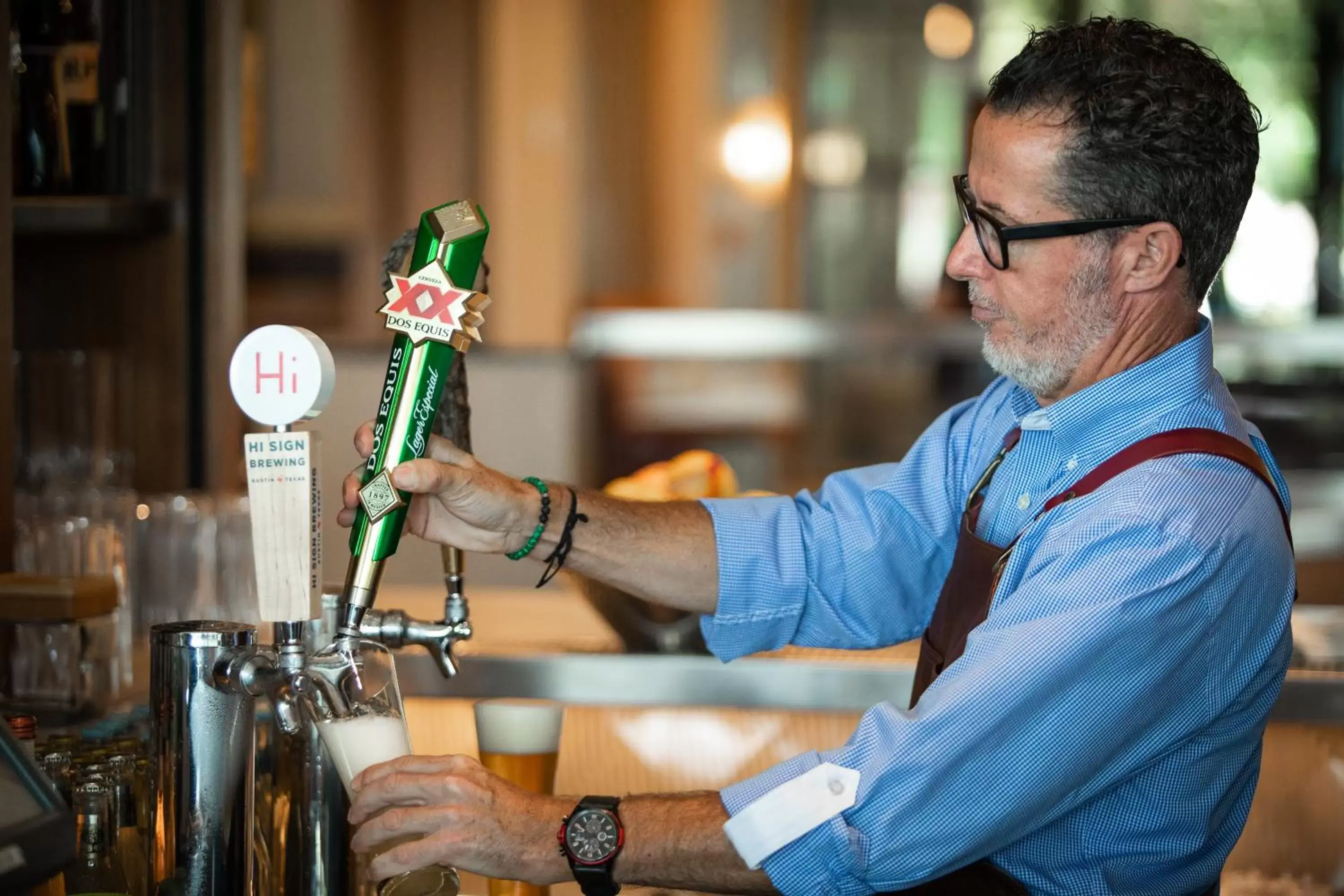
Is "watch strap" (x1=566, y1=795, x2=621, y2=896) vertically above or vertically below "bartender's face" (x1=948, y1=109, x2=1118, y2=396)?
below

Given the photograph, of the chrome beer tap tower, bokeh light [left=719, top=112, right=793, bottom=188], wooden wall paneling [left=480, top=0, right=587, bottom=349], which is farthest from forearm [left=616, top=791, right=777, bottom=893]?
bokeh light [left=719, top=112, right=793, bottom=188]

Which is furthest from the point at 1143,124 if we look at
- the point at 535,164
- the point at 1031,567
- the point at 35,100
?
the point at 535,164

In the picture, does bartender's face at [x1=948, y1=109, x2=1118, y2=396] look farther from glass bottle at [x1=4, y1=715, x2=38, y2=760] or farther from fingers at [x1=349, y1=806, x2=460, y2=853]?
glass bottle at [x1=4, y1=715, x2=38, y2=760]

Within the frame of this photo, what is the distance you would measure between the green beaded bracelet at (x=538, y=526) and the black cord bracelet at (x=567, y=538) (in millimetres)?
22

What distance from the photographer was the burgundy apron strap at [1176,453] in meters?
1.22

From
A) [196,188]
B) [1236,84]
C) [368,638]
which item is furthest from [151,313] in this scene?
[1236,84]

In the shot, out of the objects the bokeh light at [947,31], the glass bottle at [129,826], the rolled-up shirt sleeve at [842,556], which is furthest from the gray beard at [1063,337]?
the bokeh light at [947,31]

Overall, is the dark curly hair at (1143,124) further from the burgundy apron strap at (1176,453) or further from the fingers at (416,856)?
the fingers at (416,856)

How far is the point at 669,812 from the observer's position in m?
1.11

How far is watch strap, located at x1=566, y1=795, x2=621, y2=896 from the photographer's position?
1.08 metres

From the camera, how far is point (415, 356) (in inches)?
45.8

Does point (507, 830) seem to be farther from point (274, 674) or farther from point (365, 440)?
point (365, 440)

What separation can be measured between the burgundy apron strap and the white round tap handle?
597 millimetres

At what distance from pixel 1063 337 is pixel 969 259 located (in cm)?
11
